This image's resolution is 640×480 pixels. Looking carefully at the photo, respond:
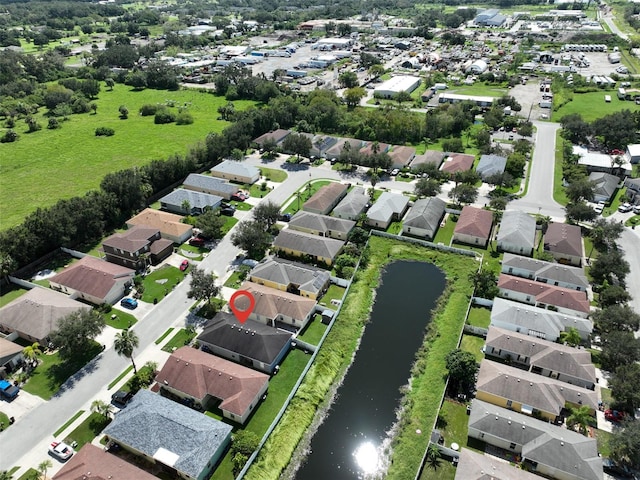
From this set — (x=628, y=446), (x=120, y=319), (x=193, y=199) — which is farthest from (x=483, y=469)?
(x=193, y=199)

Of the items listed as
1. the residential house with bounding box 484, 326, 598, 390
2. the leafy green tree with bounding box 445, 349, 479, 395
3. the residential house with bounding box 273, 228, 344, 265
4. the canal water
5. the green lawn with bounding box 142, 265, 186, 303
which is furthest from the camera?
the residential house with bounding box 273, 228, 344, 265

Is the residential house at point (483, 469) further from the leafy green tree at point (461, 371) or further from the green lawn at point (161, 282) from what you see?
the green lawn at point (161, 282)

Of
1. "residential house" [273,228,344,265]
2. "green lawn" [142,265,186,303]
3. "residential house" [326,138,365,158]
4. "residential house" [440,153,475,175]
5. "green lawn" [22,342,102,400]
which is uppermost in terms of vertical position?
"residential house" [326,138,365,158]

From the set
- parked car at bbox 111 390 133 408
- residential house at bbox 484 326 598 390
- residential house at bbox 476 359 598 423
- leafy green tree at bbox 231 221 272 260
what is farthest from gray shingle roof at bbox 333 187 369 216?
parked car at bbox 111 390 133 408

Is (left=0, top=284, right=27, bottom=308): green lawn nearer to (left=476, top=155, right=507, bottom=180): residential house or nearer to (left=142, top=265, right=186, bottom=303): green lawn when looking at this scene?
(left=142, top=265, right=186, bottom=303): green lawn

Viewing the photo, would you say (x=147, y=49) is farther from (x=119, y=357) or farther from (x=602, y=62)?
(x=602, y=62)

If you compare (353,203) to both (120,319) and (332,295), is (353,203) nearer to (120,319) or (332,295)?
(332,295)
